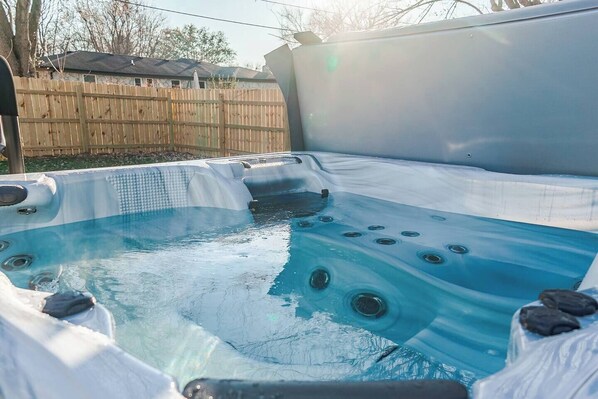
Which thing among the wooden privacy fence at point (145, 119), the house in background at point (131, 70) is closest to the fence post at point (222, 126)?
the wooden privacy fence at point (145, 119)

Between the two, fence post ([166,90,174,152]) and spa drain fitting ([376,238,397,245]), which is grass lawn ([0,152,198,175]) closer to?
fence post ([166,90,174,152])

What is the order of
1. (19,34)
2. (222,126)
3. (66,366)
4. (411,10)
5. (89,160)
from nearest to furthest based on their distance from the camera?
(66,366), (89,160), (19,34), (222,126), (411,10)

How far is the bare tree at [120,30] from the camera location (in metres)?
17.4

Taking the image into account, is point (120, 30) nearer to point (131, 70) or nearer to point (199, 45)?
point (131, 70)

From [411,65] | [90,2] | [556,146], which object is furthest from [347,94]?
[90,2]

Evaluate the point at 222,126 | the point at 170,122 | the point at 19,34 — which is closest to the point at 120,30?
the point at 19,34

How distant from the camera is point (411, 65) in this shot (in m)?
3.01

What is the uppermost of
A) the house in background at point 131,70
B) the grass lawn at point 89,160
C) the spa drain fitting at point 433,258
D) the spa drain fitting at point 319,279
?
the house in background at point 131,70

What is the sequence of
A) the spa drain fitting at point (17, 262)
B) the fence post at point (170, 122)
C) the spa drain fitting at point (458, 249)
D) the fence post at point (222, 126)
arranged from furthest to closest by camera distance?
1. the fence post at point (170, 122)
2. the fence post at point (222, 126)
3. the spa drain fitting at point (458, 249)
4. the spa drain fitting at point (17, 262)

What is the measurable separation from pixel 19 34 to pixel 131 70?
10174 mm

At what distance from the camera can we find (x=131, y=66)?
1722cm

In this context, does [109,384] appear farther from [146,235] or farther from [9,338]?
[146,235]

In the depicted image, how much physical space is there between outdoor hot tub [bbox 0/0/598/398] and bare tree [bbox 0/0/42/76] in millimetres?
6376

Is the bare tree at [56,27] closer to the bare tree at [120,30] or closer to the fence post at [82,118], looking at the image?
the bare tree at [120,30]
